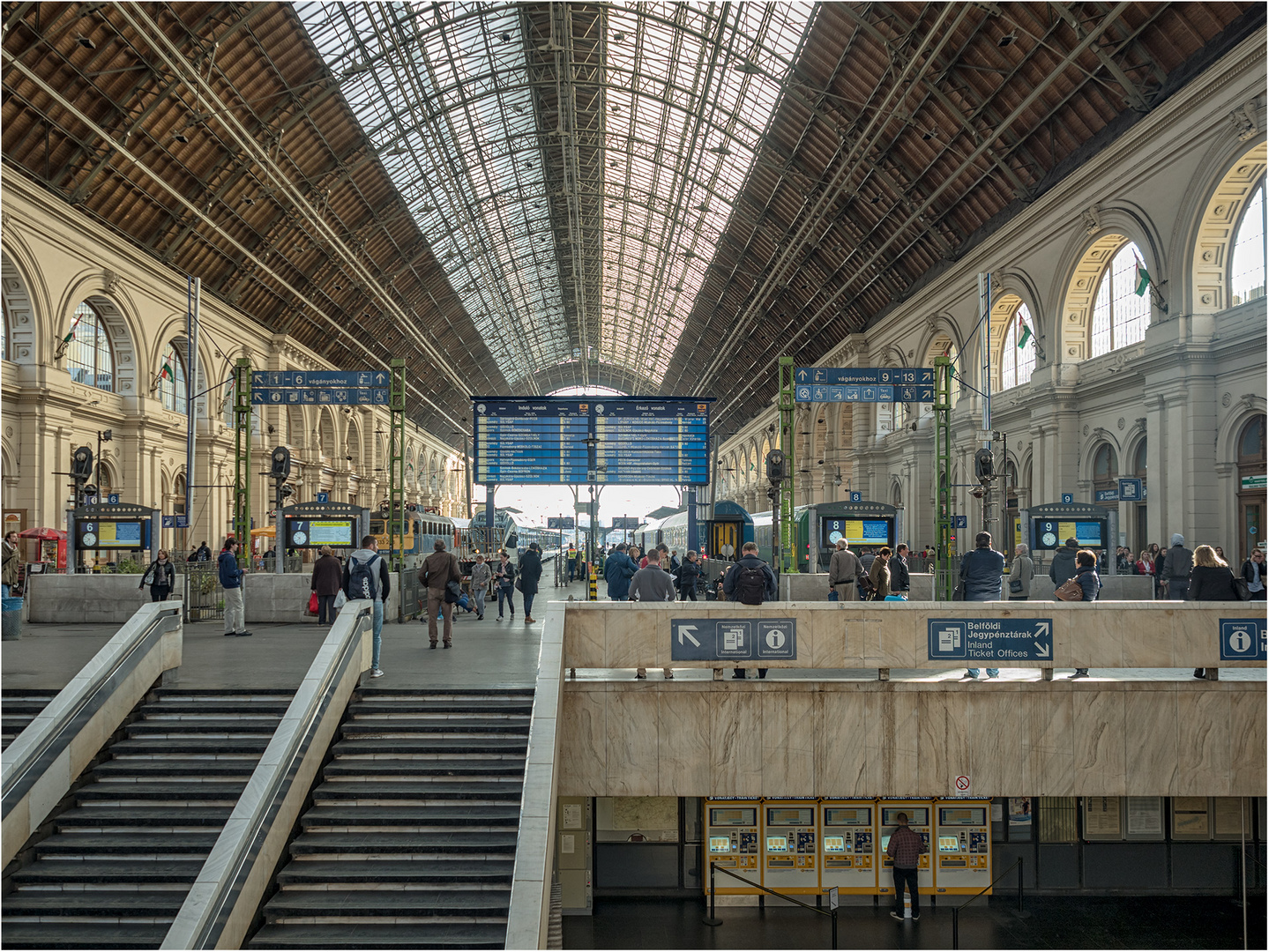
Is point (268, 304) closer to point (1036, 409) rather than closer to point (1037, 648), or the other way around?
point (1036, 409)

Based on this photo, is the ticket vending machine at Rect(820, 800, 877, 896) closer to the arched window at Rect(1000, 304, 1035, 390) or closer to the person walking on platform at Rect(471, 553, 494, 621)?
the person walking on platform at Rect(471, 553, 494, 621)

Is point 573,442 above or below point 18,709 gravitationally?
above

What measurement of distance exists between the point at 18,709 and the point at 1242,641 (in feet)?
44.9

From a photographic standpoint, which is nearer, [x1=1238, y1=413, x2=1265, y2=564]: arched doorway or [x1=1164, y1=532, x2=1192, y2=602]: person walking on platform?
[x1=1164, y1=532, x2=1192, y2=602]: person walking on platform

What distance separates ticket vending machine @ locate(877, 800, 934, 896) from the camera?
43.3 ft

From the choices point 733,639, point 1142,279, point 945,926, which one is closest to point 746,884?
point 945,926

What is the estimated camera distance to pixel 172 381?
3609 centimetres

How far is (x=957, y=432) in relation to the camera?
126ft

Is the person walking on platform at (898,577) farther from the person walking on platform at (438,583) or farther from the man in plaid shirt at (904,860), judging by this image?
the person walking on platform at (438,583)

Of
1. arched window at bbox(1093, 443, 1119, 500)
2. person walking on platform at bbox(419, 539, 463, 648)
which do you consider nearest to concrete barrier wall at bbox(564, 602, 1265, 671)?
person walking on platform at bbox(419, 539, 463, 648)

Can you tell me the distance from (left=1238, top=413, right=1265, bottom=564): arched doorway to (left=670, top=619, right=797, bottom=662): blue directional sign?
1511 cm

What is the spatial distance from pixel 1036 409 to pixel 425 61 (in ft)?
79.8

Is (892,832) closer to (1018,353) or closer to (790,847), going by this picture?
(790,847)

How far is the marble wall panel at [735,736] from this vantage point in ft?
36.8
